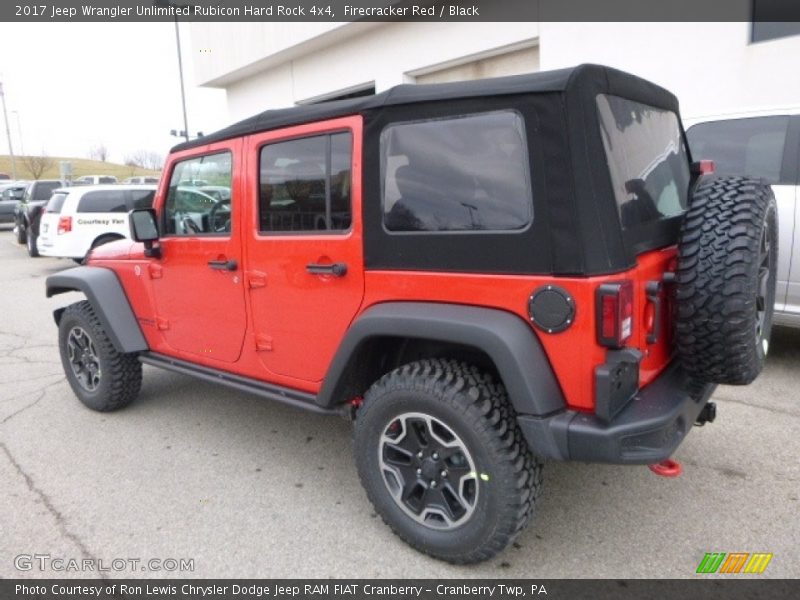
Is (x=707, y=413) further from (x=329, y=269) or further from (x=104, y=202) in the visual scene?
(x=104, y=202)

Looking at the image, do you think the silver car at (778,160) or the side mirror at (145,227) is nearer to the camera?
the side mirror at (145,227)

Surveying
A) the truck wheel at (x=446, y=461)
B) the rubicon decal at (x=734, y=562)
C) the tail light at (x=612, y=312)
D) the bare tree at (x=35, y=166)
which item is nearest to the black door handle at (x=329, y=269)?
the truck wheel at (x=446, y=461)

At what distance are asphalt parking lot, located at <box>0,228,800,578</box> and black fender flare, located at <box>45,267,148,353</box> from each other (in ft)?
2.03

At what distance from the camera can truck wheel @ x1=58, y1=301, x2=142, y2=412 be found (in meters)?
4.04

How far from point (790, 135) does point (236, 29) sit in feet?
52.1

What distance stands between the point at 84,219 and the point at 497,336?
11185 mm

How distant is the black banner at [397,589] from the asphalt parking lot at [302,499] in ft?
0.17

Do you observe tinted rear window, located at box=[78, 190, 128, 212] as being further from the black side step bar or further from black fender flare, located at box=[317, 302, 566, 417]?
black fender flare, located at box=[317, 302, 566, 417]

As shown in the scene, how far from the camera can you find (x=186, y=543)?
267cm

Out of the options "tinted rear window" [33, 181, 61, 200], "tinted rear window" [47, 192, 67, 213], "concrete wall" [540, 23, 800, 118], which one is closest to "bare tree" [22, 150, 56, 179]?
"tinted rear window" [33, 181, 61, 200]

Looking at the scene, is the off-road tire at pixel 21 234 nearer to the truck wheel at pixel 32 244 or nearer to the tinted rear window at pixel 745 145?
the truck wheel at pixel 32 244

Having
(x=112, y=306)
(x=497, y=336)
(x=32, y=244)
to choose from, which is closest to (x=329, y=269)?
(x=497, y=336)

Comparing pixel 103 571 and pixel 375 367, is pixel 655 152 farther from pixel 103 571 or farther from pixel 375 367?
pixel 103 571

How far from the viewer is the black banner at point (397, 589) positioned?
7.38 feet
